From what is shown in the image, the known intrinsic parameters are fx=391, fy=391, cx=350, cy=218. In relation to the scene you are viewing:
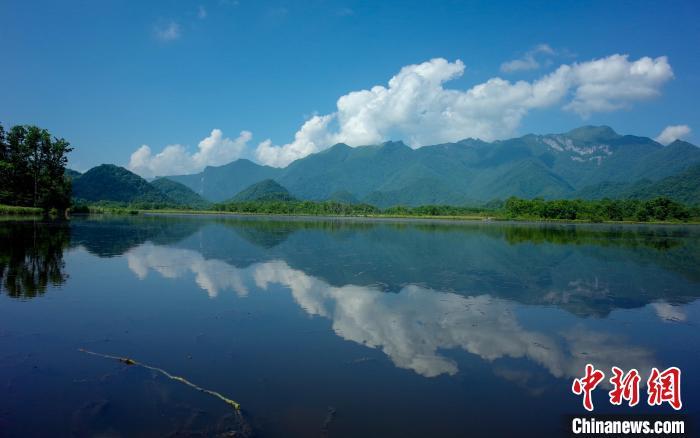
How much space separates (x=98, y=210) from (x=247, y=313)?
12976 cm

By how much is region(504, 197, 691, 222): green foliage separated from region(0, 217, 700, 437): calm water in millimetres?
135080

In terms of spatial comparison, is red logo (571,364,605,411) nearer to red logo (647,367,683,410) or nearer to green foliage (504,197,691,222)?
red logo (647,367,683,410)

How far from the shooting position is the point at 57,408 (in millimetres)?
7070

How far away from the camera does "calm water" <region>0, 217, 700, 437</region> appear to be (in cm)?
715

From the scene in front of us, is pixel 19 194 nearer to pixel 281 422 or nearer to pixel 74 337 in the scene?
pixel 74 337

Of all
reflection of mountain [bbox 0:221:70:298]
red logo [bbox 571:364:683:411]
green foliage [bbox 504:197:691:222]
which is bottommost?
red logo [bbox 571:364:683:411]

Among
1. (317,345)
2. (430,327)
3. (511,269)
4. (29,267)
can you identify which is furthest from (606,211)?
(29,267)

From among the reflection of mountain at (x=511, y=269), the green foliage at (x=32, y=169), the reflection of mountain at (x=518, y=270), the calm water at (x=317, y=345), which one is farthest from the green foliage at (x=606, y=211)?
the green foliage at (x=32, y=169)

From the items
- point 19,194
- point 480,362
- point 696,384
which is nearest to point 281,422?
point 480,362

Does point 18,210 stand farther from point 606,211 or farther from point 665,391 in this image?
point 606,211

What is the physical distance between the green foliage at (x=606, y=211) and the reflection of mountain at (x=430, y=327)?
147m

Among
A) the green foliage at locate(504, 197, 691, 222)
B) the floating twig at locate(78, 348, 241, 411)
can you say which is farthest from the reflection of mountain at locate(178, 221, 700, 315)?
the green foliage at locate(504, 197, 691, 222)

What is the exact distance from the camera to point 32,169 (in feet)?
244

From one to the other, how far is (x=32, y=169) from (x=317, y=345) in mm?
87878
